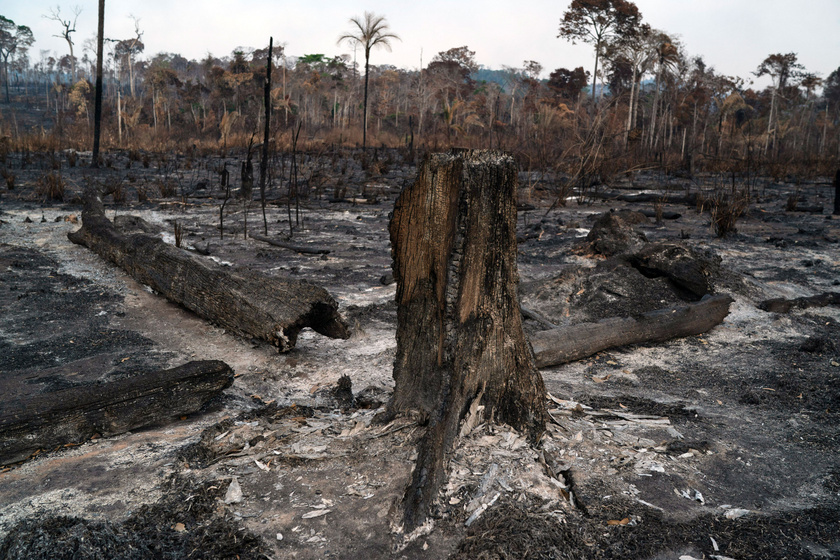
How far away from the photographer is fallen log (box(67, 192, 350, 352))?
397 centimetres

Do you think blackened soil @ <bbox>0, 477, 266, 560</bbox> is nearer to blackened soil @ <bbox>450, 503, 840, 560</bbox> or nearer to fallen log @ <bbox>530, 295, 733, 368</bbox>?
blackened soil @ <bbox>450, 503, 840, 560</bbox>

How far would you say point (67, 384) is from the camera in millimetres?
3457

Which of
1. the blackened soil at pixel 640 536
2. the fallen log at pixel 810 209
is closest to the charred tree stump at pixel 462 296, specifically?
the blackened soil at pixel 640 536

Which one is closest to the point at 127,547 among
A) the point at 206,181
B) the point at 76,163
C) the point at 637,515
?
the point at 637,515

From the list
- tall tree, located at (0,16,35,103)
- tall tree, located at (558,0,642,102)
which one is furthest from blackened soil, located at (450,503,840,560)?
tall tree, located at (0,16,35,103)

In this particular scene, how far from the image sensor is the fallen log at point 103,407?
2.54 m

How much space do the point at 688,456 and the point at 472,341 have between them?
3.60 feet

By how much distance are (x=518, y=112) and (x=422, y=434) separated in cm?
4195

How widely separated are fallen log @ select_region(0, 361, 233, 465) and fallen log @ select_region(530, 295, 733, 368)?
2090mm

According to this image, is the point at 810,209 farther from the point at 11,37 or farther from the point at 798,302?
the point at 11,37

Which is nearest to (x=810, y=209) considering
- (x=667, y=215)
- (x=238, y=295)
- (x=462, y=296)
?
(x=667, y=215)

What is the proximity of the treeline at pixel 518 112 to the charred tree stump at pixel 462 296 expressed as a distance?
13945 millimetres

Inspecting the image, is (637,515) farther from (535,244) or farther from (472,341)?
(535,244)

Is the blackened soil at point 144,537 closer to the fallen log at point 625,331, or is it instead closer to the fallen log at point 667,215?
the fallen log at point 625,331
